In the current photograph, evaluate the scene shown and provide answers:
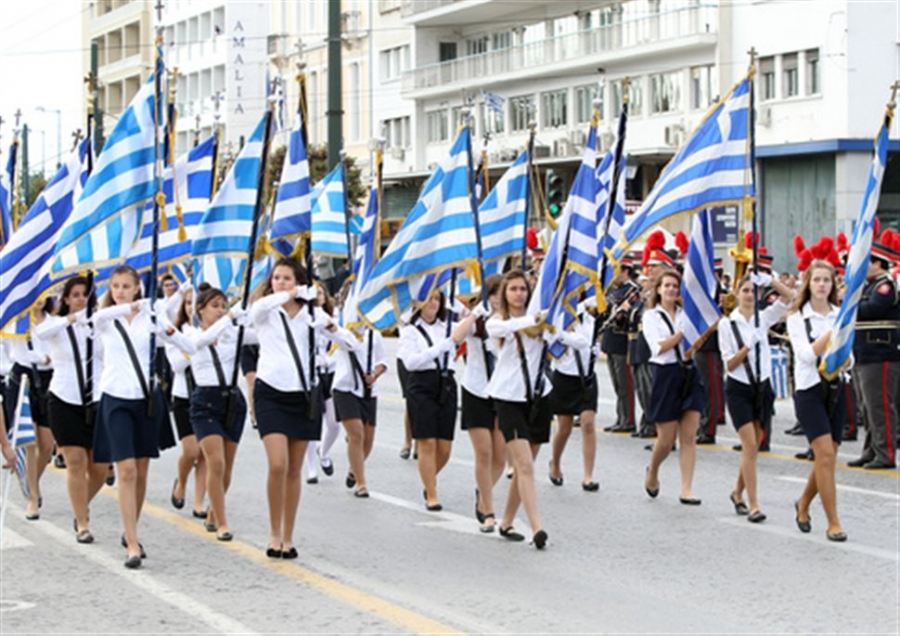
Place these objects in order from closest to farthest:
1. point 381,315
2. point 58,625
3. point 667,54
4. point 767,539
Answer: point 58,625 → point 767,539 → point 381,315 → point 667,54

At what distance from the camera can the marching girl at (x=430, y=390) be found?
12336mm

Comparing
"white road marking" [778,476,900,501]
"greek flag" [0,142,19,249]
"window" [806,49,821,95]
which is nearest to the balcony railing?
"window" [806,49,821,95]

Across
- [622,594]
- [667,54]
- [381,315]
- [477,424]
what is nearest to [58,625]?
[622,594]

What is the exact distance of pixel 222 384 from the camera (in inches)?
447

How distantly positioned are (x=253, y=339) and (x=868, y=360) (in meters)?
5.96

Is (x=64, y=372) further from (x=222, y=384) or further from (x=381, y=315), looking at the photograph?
(x=381, y=315)

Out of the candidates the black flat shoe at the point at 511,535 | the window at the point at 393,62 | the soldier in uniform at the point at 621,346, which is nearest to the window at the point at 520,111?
the window at the point at 393,62

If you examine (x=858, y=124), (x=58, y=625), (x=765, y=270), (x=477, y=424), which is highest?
(x=858, y=124)

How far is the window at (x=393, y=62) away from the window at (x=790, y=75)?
66.2ft

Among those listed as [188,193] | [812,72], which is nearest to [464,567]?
[188,193]

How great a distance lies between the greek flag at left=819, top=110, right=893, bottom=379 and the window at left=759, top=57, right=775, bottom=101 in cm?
2894

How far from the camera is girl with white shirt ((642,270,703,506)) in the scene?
12719mm

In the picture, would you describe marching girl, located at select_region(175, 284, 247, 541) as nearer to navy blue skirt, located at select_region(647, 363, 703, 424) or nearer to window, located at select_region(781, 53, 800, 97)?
navy blue skirt, located at select_region(647, 363, 703, 424)

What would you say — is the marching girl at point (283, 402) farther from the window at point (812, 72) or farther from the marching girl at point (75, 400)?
the window at point (812, 72)
